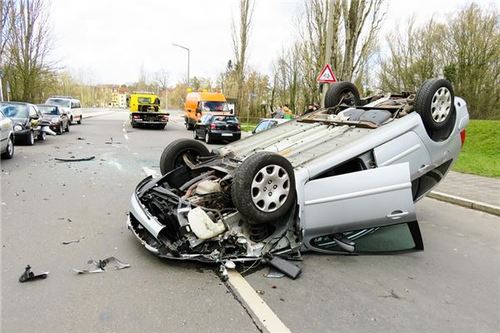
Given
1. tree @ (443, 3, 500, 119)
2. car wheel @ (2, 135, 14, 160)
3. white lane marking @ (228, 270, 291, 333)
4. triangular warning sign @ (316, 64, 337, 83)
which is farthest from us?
tree @ (443, 3, 500, 119)

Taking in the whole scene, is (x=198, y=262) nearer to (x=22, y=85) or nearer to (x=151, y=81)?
(x=22, y=85)

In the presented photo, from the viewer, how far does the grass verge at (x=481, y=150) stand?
38.4ft

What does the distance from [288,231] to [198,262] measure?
960 mm

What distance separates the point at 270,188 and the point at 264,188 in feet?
0.20

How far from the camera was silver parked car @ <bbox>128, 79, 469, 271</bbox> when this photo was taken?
412cm

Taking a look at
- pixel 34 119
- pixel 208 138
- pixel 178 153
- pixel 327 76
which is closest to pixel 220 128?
pixel 208 138

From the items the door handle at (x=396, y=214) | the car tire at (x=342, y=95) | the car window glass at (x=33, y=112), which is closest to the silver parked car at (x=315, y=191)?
the door handle at (x=396, y=214)

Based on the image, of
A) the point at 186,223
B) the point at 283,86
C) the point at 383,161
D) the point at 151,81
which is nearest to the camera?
the point at 186,223

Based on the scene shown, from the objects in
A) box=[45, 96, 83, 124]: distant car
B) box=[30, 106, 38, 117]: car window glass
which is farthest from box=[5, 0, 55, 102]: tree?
box=[30, 106, 38, 117]: car window glass

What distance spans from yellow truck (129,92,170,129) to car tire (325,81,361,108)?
2266cm

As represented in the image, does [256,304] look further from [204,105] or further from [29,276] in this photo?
[204,105]

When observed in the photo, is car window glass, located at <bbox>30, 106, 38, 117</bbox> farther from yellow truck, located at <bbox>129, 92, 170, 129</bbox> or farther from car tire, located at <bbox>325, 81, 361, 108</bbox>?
car tire, located at <bbox>325, 81, 361, 108</bbox>

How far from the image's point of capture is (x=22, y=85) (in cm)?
3045

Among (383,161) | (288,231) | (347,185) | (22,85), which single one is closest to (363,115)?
(383,161)
